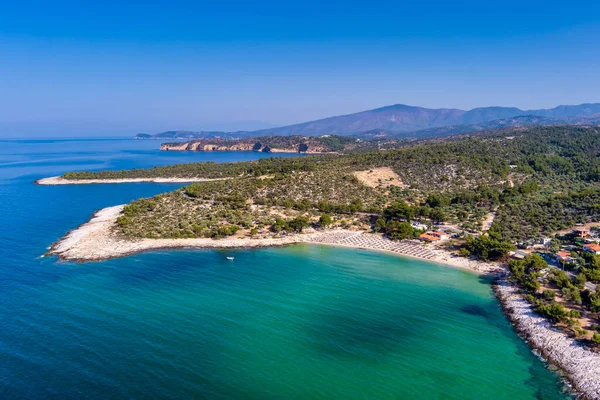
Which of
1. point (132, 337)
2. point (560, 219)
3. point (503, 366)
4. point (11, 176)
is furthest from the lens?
point (11, 176)

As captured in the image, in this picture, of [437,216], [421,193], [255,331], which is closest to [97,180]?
[421,193]

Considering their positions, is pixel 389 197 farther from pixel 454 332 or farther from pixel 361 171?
pixel 454 332

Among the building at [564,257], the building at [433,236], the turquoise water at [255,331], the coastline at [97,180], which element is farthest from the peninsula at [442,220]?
the coastline at [97,180]

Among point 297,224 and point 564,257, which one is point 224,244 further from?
point 564,257

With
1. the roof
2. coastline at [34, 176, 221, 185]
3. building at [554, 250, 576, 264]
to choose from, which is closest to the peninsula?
the roof

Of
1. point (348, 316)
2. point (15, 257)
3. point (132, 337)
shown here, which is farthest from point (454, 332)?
point (15, 257)

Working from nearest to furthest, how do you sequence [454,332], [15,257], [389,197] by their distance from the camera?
1. [454,332]
2. [15,257]
3. [389,197]

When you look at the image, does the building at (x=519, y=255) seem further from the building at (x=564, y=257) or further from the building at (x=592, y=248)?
the building at (x=592, y=248)
